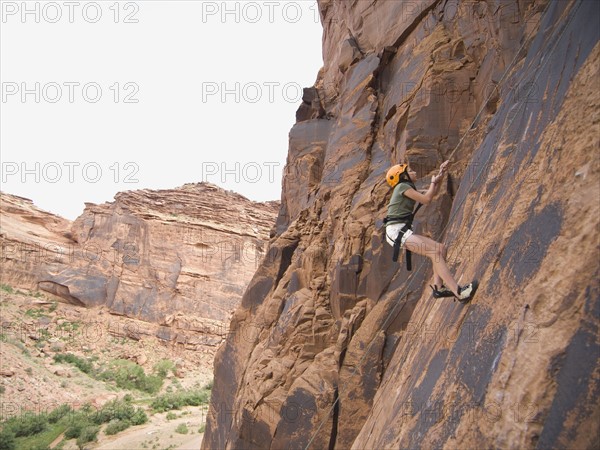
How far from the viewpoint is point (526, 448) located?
2.73 metres

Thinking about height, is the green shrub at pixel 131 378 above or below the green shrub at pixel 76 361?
below

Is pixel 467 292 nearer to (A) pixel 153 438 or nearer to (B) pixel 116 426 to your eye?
(A) pixel 153 438

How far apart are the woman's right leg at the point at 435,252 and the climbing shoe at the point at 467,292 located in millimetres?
156

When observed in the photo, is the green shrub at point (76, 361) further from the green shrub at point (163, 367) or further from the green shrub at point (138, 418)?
the green shrub at point (138, 418)

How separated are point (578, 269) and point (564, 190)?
0.79 meters

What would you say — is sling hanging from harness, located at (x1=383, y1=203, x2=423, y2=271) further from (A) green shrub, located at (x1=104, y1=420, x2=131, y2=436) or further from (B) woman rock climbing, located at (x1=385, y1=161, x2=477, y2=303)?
(A) green shrub, located at (x1=104, y1=420, x2=131, y2=436)

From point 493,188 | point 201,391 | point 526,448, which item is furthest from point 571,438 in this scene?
point 201,391

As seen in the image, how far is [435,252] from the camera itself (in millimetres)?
4902

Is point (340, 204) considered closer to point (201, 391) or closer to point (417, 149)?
point (417, 149)

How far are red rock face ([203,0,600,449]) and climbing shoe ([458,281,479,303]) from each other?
0.46 ft

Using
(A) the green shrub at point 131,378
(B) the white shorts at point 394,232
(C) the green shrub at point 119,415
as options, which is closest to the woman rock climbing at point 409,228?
(B) the white shorts at point 394,232

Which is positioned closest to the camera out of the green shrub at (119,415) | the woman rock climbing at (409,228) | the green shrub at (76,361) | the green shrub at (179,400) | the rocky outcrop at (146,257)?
the woman rock climbing at (409,228)

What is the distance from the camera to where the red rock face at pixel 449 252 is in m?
3.01

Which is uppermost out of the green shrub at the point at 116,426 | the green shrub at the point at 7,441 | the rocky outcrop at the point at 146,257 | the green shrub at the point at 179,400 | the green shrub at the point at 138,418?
the rocky outcrop at the point at 146,257
